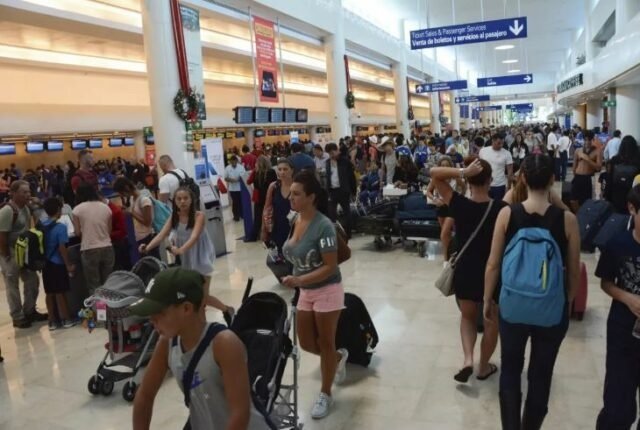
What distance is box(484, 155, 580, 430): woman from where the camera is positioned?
280cm

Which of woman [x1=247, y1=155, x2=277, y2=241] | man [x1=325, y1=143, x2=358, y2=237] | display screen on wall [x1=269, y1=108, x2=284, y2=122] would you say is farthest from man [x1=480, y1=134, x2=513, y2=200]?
Result: display screen on wall [x1=269, y1=108, x2=284, y2=122]

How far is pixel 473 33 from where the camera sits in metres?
14.5

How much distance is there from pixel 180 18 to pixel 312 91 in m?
19.3

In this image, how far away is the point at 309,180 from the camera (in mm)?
3465

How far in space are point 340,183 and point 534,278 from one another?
265 inches

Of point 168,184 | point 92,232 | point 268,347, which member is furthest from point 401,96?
point 268,347

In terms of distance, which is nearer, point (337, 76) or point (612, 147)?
point (612, 147)

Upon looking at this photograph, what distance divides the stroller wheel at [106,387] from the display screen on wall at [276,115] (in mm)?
12391

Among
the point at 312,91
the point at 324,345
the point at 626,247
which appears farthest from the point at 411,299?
the point at 312,91

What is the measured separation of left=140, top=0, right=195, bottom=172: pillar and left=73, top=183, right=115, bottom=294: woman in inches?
191

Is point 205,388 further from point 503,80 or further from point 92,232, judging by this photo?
point 503,80

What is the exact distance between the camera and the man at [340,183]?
9.30 metres

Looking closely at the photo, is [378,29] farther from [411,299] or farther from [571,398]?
[571,398]

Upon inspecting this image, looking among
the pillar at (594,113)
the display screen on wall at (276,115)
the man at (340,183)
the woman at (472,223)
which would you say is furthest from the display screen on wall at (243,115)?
the pillar at (594,113)
